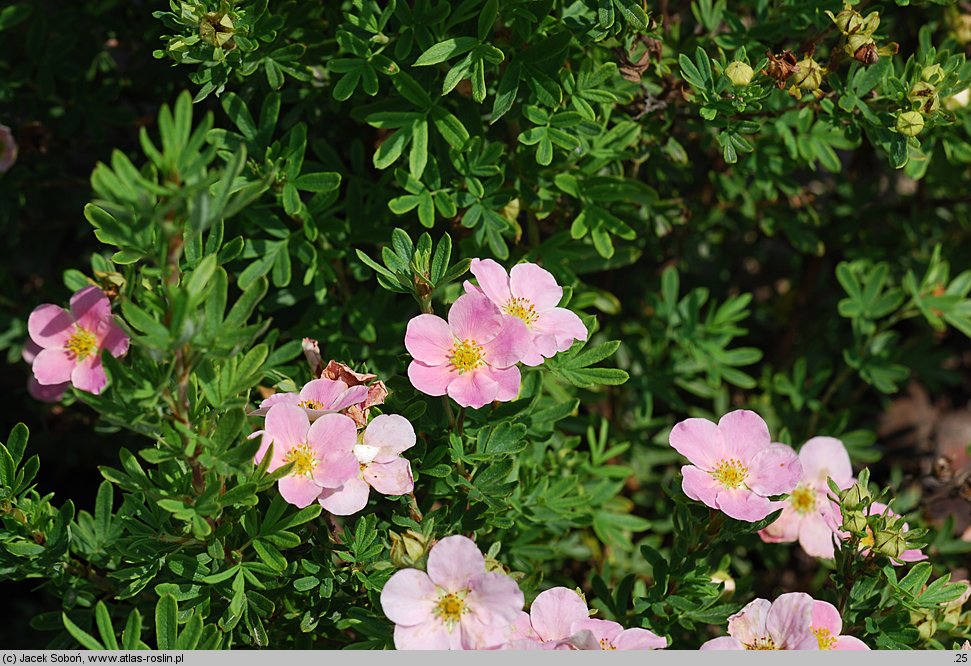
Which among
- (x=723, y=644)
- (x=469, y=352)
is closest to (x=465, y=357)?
(x=469, y=352)

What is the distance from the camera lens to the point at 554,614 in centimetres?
182

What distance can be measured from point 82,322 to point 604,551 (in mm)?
1714

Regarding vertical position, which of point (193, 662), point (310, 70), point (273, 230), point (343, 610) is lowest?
point (343, 610)

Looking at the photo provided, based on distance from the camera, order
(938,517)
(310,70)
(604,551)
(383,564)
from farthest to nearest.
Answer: (938,517) → (604,551) → (310,70) → (383,564)

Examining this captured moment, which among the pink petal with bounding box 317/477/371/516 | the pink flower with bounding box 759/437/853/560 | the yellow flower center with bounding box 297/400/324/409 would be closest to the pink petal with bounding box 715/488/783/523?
the pink flower with bounding box 759/437/853/560

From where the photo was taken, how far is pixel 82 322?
1.96 meters

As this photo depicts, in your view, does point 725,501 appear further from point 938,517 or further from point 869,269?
point 938,517

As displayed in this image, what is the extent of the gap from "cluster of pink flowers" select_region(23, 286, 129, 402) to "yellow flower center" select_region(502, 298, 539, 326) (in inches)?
30.9

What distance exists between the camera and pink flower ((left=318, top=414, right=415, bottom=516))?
71.4 inches

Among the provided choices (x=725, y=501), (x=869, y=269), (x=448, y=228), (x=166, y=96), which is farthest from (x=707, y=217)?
(x=166, y=96)

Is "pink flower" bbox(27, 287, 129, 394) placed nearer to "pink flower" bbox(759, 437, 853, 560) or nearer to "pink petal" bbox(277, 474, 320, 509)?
"pink petal" bbox(277, 474, 320, 509)

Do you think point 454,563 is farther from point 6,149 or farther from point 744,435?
point 6,149

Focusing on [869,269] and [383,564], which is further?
[869,269]

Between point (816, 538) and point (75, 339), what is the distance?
5.72ft
